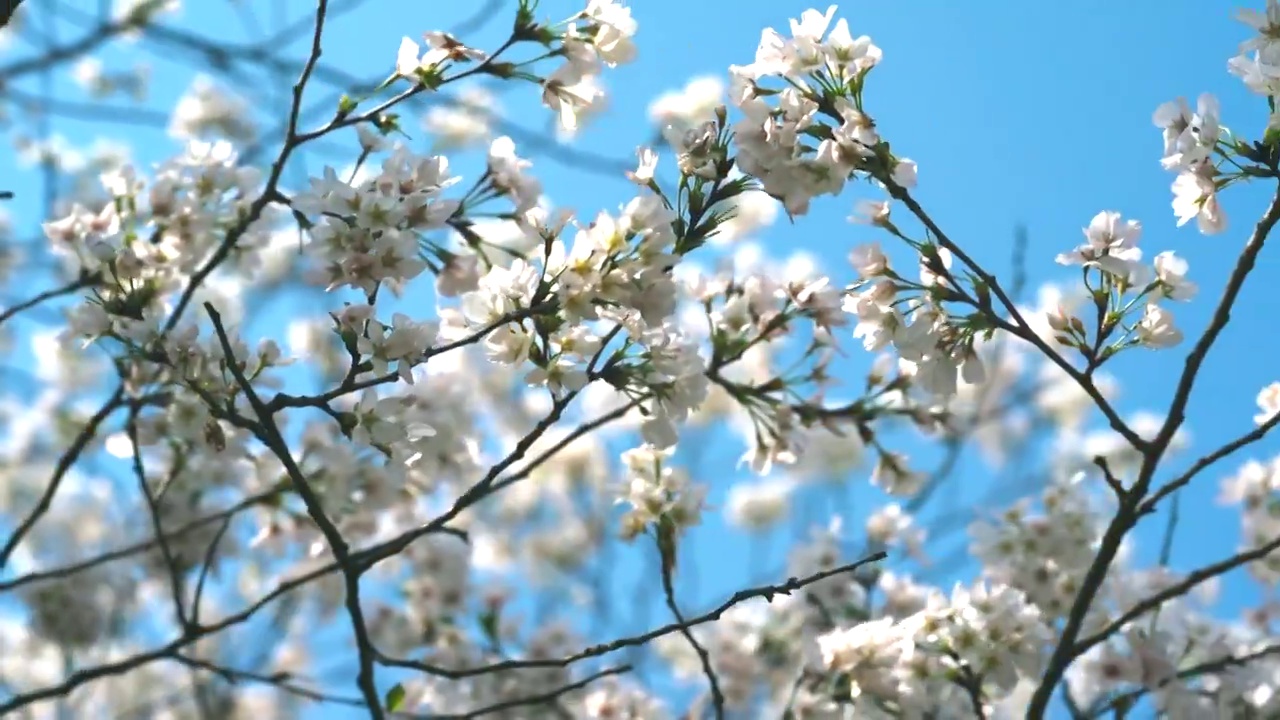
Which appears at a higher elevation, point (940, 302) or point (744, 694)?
point (744, 694)

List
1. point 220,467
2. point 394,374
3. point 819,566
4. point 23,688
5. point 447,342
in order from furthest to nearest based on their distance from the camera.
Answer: point 23,688 → point 819,566 → point 220,467 → point 447,342 → point 394,374

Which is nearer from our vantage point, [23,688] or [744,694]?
[744,694]

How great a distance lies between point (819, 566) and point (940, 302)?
187 cm

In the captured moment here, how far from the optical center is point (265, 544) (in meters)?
3.02

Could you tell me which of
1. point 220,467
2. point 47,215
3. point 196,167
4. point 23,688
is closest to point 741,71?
point 196,167

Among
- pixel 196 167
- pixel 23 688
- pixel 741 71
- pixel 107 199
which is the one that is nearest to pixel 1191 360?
pixel 741 71

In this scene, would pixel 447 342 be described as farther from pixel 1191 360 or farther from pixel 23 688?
pixel 23 688

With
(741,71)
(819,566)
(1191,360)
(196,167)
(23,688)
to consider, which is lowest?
(1191,360)

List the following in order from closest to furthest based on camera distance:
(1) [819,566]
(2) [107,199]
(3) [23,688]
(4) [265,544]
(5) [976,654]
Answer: (5) [976,654], (2) [107,199], (4) [265,544], (1) [819,566], (3) [23,688]

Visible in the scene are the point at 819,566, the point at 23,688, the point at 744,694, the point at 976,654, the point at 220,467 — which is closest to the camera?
the point at 976,654

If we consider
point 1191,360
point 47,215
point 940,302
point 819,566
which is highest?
point 47,215

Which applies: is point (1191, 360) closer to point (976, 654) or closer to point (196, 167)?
point (976, 654)

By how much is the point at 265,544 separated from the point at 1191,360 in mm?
2071

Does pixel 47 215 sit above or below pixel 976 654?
above
